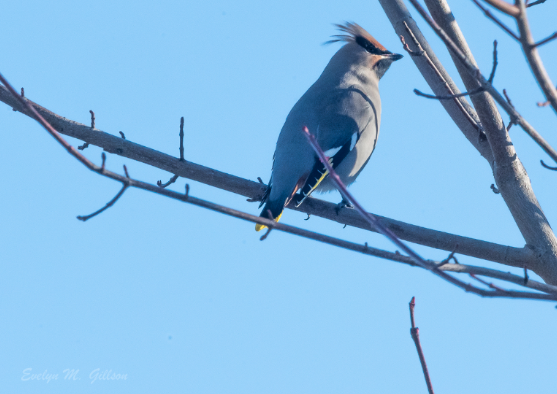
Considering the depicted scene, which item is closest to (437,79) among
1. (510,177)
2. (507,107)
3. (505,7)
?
(510,177)

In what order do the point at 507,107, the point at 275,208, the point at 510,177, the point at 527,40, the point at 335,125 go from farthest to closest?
1. the point at 335,125
2. the point at 275,208
3. the point at 510,177
4. the point at 507,107
5. the point at 527,40

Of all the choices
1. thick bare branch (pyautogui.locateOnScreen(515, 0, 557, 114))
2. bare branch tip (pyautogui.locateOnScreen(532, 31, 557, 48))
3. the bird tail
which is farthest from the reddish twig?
the bird tail

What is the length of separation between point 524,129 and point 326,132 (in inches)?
116

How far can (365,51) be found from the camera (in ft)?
19.5

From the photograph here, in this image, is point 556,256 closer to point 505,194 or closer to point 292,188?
point 505,194

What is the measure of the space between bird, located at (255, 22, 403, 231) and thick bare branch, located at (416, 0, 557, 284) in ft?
3.95

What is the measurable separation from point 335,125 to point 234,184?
1.33 metres

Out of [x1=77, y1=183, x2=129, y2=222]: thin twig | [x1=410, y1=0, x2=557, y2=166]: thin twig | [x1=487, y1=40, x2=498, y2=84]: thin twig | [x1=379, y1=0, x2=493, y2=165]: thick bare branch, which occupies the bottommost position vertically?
[x1=77, y1=183, x2=129, y2=222]: thin twig

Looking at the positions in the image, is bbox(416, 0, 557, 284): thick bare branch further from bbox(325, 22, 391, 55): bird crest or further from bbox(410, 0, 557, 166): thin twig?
bbox(325, 22, 391, 55): bird crest

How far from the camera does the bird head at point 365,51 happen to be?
19.3ft

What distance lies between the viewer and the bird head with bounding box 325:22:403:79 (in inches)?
231

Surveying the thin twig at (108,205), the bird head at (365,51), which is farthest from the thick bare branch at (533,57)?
the bird head at (365,51)

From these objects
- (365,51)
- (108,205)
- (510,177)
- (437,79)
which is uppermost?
(365,51)

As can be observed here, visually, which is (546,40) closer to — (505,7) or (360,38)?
(505,7)
